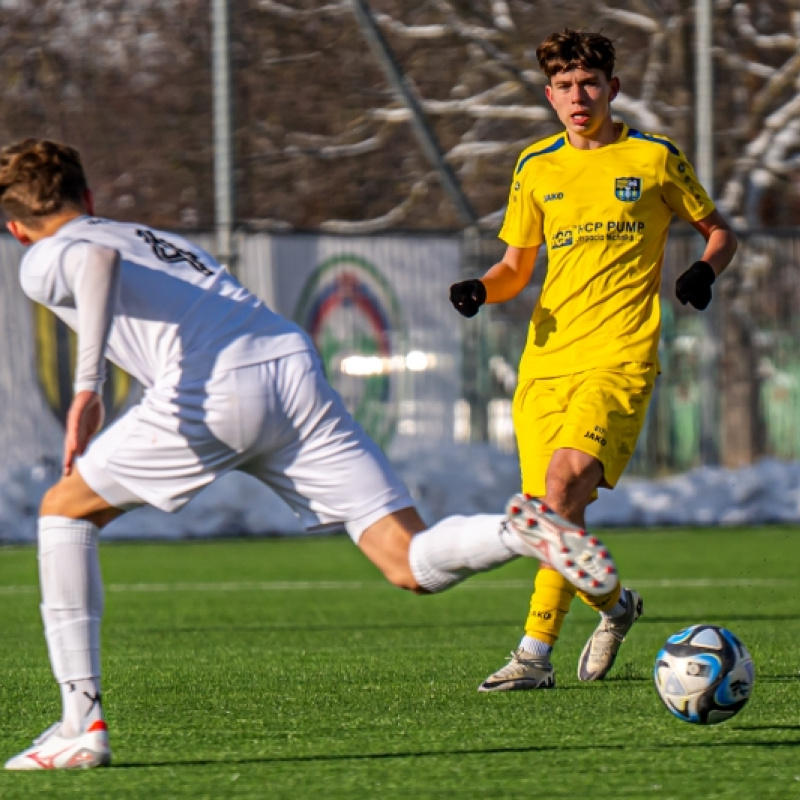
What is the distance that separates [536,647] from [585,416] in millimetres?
866

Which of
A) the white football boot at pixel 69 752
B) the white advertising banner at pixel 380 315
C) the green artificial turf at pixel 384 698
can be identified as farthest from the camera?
the white advertising banner at pixel 380 315

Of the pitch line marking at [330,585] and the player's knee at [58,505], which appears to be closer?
the player's knee at [58,505]

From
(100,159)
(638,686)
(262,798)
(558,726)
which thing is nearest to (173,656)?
(638,686)

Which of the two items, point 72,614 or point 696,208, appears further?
point 696,208

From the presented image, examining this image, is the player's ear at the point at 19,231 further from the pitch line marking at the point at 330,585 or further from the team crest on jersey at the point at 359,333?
the team crest on jersey at the point at 359,333

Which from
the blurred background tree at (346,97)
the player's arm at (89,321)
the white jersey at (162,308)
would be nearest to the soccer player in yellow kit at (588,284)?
the white jersey at (162,308)

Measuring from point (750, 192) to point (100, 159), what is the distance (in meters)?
6.74

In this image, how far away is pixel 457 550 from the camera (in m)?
4.98

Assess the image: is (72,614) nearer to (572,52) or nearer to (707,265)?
(707,265)

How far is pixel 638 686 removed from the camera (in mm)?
6672

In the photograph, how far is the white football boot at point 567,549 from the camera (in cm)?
462

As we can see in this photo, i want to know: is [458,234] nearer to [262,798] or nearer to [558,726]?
[558,726]

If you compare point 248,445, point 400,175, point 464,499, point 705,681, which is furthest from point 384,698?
point 400,175

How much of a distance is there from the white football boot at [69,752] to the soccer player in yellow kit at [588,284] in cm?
194
